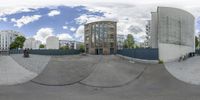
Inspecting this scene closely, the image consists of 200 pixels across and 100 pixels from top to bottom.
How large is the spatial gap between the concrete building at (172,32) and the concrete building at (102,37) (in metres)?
40.2

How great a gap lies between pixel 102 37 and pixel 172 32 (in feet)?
146

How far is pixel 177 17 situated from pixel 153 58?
22.7ft

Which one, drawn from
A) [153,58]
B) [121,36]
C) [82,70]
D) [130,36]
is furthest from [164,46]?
[121,36]

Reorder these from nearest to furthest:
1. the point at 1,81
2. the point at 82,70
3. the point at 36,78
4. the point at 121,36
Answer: the point at 1,81, the point at 36,78, the point at 82,70, the point at 121,36

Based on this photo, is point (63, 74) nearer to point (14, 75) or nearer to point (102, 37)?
point (14, 75)

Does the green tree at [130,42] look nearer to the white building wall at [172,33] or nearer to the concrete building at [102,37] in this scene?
the concrete building at [102,37]

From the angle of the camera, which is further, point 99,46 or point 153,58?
point 99,46

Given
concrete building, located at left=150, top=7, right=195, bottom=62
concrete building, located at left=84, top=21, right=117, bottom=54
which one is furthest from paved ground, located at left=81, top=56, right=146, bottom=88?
concrete building, located at left=84, top=21, right=117, bottom=54

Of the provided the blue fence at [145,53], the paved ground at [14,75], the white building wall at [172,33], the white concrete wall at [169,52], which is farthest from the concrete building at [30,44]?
the white concrete wall at [169,52]

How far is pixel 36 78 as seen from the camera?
18.0m

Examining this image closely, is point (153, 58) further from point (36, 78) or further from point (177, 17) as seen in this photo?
point (36, 78)

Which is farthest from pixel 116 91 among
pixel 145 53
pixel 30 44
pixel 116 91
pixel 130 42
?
pixel 30 44

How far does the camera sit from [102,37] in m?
71.9

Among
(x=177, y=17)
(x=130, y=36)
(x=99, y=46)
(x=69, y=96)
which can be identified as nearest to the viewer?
(x=69, y=96)
